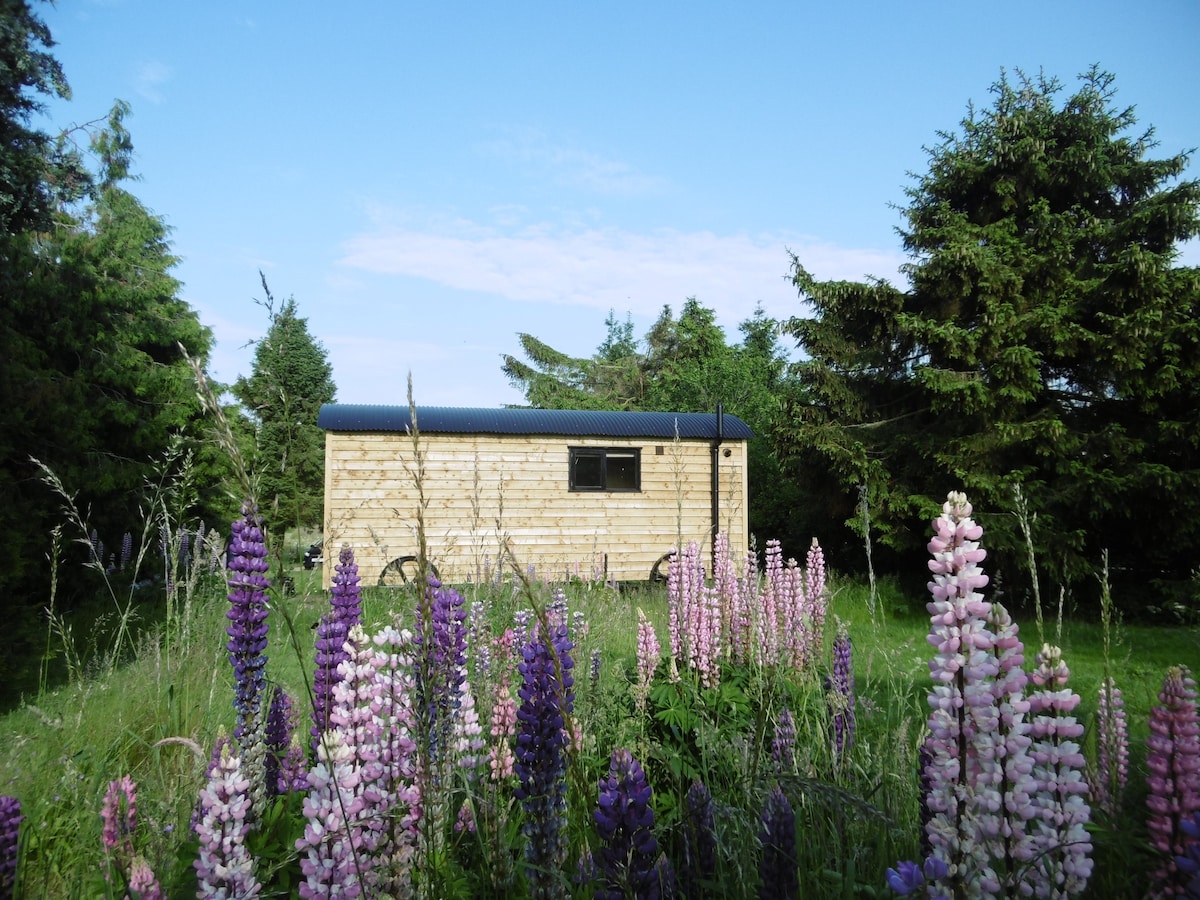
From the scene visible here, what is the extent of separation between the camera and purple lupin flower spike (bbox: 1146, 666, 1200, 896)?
1.21m

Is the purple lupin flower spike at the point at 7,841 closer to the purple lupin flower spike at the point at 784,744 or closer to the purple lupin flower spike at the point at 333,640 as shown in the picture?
the purple lupin flower spike at the point at 333,640

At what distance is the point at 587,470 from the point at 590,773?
10721 mm

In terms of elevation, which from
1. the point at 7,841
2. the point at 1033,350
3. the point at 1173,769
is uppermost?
the point at 1033,350

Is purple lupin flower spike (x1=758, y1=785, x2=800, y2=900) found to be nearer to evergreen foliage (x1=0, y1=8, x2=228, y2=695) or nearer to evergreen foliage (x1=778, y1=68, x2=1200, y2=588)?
evergreen foliage (x1=0, y1=8, x2=228, y2=695)

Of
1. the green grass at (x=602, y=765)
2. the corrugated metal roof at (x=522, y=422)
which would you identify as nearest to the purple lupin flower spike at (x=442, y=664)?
the green grass at (x=602, y=765)

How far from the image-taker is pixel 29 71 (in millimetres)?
9602

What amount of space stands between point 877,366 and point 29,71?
47.6 feet

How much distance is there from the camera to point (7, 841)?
1549 millimetres

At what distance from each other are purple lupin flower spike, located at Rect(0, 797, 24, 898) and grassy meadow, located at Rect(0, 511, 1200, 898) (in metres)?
0.23

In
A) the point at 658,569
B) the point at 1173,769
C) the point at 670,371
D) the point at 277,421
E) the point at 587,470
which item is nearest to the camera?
the point at 1173,769

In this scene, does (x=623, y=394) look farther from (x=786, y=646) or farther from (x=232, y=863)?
(x=232, y=863)

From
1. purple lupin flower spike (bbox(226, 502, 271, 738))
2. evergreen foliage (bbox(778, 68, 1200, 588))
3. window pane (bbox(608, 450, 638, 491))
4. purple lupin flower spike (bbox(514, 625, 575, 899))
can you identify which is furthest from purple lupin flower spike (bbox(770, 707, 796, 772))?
window pane (bbox(608, 450, 638, 491))

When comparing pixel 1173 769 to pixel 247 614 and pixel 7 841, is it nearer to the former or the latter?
pixel 247 614

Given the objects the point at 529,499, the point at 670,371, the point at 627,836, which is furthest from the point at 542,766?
the point at 670,371
